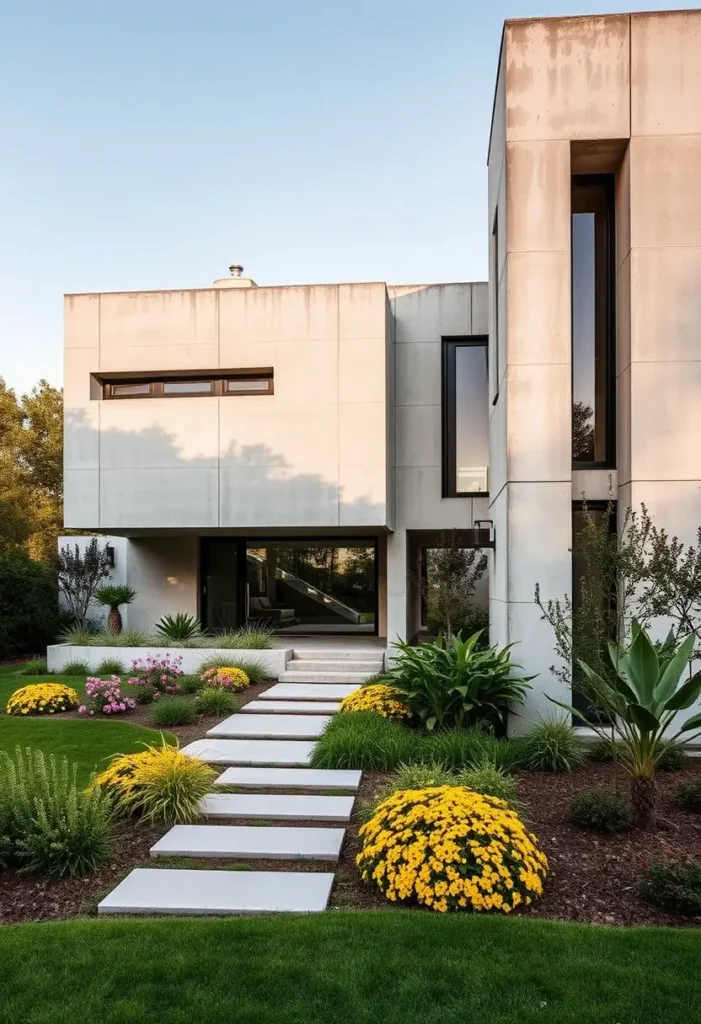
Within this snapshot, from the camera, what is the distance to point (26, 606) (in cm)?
1555

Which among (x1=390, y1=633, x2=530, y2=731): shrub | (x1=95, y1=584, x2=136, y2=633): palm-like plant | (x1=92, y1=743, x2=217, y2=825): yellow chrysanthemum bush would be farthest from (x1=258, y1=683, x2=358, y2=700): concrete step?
(x1=95, y1=584, x2=136, y2=633): palm-like plant

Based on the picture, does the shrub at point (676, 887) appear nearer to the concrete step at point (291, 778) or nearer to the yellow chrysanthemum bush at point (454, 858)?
the yellow chrysanthemum bush at point (454, 858)

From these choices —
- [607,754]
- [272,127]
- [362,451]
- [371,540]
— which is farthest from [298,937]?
[272,127]

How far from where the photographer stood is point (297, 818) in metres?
5.29

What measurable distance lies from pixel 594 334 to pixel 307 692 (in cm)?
647

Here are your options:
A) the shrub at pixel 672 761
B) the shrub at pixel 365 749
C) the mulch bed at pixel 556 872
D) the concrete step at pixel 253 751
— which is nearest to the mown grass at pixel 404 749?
the shrub at pixel 365 749

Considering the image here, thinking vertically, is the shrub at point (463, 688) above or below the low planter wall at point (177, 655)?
above

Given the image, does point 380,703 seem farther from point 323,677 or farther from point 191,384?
point 191,384

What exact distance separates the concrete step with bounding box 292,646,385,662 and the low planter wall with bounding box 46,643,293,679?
0.26 meters

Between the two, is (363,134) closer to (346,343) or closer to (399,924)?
(346,343)

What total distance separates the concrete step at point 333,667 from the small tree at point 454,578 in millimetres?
1552

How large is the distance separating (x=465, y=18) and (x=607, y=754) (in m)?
11.1

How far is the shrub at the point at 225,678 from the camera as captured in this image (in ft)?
33.9

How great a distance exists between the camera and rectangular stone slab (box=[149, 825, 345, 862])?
457cm
